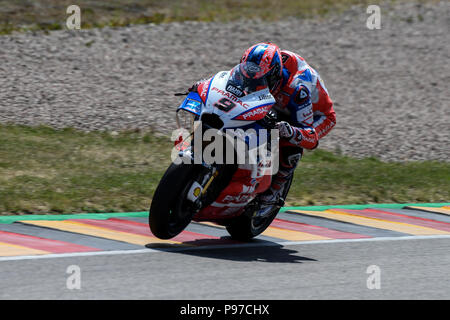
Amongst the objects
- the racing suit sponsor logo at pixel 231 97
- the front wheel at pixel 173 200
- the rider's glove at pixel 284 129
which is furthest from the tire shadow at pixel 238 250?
the racing suit sponsor logo at pixel 231 97

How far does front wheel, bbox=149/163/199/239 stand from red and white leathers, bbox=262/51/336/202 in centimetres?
113

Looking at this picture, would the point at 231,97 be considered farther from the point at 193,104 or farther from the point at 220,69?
the point at 220,69

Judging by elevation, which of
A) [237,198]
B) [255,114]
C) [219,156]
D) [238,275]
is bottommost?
[238,275]

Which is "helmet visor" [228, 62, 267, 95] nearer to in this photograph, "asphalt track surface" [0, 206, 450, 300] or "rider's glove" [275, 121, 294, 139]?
"rider's glove" [275, 121, 294, 139]

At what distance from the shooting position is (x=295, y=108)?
22.3 feet

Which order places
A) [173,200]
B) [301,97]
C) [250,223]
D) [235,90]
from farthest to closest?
[250,223] → [301,97] → [235,90] → [173,200]

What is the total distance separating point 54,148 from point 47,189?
2.04m

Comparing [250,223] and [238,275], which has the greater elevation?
[250,223]

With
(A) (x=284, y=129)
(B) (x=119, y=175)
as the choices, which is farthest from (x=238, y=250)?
(B) (x=119, y=175)

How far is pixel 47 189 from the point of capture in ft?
27.6

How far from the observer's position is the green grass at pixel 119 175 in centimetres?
821

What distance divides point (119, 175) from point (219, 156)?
3555 millimetres
